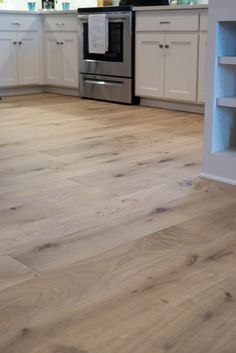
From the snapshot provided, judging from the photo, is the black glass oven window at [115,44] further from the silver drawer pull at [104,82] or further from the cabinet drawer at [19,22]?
the cabinet drawer at [19,22]

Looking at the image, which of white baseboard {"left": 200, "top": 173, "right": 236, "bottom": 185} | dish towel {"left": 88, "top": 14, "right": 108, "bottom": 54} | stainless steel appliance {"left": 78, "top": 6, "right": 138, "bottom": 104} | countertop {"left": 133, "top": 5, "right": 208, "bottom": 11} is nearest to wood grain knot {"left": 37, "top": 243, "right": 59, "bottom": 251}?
white baseboard {"left": 200, "top": 173, "right": 236, "bottom": 185}

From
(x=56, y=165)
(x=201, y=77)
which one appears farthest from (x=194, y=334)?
(x=201, y=77)

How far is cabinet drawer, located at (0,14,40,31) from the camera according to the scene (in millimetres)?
5265

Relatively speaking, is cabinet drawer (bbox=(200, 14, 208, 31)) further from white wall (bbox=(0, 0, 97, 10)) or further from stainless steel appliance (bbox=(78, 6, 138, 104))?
white wall (bbox=(0, 0, 97, 10))

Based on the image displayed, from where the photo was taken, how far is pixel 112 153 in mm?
2998

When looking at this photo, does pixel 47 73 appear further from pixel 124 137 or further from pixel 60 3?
pixel 124 137

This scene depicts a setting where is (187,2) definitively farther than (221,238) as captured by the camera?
Yes

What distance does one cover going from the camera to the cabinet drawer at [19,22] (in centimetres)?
527

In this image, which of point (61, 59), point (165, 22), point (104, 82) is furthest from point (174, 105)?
point (61, 59)

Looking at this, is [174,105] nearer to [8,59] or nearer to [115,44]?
[115,44]

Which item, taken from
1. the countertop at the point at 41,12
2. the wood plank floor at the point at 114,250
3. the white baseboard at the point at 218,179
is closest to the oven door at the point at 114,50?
the countertop at the point at 41,12

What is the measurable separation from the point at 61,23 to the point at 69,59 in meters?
0.39

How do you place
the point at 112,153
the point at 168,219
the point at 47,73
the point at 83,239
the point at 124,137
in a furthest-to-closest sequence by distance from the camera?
the point at 47,73
the point at 124,137
the point at 112,153
the point at 168,219
the point at 83,239

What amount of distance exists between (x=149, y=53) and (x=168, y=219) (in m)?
2.89
